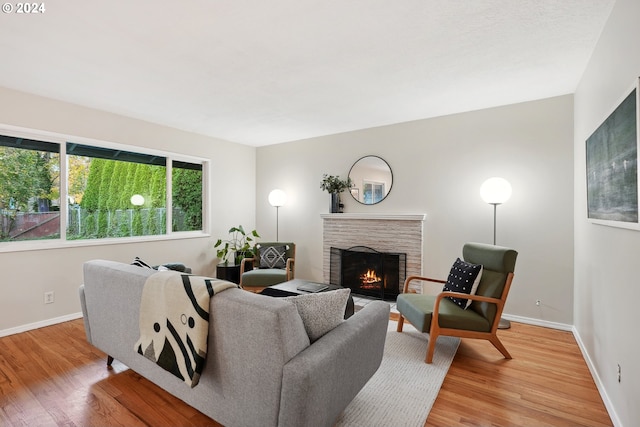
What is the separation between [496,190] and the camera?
3.34m

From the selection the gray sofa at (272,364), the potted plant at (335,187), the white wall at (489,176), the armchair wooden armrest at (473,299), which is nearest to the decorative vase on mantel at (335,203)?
the potted plant at (335,187)

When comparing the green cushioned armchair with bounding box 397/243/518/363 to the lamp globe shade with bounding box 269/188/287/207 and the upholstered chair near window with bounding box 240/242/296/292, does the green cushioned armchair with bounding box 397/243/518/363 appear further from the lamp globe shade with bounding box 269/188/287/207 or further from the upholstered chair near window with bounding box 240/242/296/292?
the lamp globe shade with bounding box 269/188/287/207

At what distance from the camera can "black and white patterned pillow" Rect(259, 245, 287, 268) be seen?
463 cm

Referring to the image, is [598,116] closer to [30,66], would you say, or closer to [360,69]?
[360,69]

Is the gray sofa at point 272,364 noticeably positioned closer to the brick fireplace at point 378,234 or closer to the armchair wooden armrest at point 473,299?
the armchair wooden armrest at point 473,299

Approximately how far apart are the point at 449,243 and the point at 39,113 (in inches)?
194

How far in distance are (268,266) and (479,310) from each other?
9.60ft

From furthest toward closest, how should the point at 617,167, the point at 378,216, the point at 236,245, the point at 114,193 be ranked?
1. the point at 236,245
2. the point at 378,216
3. the point at 114,193
4. the point at 617,167

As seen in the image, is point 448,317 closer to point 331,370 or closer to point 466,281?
point 466,281

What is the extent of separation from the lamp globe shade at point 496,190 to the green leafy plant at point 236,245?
345 centimetres

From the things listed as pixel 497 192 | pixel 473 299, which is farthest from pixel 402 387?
pixel 497 192

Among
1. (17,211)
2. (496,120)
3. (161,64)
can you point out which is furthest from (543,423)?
(17,211)

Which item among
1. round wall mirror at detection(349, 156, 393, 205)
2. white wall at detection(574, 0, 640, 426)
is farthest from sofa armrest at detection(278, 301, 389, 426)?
round wall mirror at detection(349, 156, 393, 205)

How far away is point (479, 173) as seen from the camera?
3.70 m
